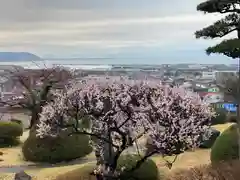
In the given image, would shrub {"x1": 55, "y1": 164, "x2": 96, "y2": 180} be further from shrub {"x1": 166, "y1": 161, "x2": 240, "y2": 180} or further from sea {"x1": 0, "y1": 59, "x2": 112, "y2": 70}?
sea {"x1": 0, "y1": 59, "x2": 112, "y2": 70}

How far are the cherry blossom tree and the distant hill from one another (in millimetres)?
11204

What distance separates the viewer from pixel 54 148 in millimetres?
11867

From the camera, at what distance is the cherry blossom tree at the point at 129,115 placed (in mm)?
7535

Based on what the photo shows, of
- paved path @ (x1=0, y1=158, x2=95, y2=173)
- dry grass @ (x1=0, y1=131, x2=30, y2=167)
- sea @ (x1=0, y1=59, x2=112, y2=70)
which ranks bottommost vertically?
dry grass @ (x1=0, y1=131, x2=30, y2=167)

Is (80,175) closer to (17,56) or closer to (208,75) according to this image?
(208,75)

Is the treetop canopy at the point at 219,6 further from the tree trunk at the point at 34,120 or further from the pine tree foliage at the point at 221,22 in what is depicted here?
the tree trunk at the point at 34,120

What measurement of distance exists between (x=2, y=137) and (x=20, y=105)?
173 cm

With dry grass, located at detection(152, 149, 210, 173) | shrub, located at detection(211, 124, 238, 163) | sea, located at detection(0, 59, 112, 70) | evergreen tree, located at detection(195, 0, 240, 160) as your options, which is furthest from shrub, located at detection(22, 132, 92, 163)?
evergreen tree, located at detection(195, 0, 240, 160)

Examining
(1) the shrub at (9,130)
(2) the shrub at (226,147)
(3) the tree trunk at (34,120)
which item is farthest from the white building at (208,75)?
(2) the shrub at (226,147)

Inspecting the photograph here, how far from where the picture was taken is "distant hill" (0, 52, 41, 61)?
19230mm

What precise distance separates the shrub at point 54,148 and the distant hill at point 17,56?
7548mm

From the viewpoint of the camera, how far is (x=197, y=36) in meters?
6.57

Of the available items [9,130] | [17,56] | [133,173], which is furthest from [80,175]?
[17,56]

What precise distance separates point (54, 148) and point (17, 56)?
28.7ft
